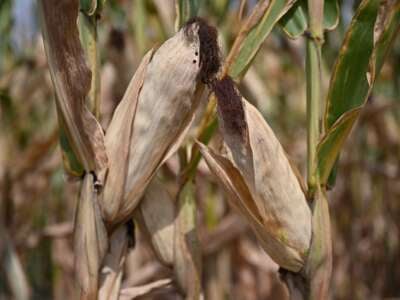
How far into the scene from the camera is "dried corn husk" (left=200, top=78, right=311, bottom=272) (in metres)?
0.63

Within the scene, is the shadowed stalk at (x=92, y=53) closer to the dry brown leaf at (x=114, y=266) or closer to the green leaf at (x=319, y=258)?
the dry brown leaf at (x=114, y=266)

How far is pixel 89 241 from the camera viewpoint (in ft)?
2.14

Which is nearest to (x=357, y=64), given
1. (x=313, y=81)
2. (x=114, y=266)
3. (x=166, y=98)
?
(x=313, y=81)

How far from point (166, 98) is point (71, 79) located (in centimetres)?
8

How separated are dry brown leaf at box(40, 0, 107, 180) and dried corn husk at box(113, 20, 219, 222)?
0.11 ft

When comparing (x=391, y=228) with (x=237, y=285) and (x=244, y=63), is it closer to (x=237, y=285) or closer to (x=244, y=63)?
(x=237, y=285)

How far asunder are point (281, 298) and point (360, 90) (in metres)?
1.12

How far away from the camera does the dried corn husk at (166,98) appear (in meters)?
0.65

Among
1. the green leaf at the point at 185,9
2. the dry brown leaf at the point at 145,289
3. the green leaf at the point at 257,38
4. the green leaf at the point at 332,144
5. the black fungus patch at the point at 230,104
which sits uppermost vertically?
the green leaf at the point at 185,9

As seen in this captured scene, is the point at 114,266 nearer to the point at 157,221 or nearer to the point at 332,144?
Answer: the point at 157,221

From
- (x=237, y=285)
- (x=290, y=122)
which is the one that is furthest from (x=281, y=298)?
(x=290, y=122)

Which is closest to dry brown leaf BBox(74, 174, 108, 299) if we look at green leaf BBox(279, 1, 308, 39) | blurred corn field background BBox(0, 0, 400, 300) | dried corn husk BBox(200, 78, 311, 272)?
blurred corn field background BBox(0, 0, 400, 300)

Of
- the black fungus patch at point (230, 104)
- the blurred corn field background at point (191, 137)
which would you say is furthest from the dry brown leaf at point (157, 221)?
the black fungus patch at point (230, 104)

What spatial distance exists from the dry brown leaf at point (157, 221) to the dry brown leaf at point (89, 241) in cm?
5
